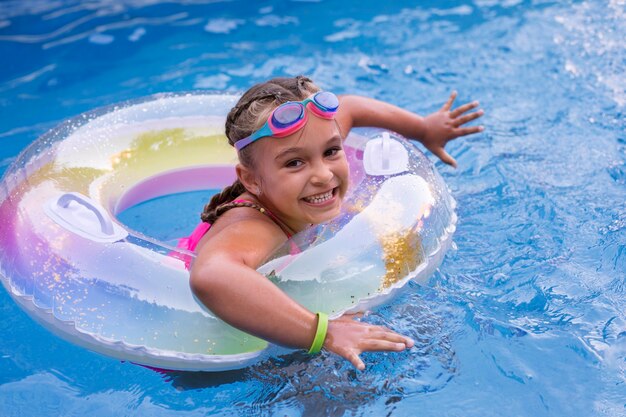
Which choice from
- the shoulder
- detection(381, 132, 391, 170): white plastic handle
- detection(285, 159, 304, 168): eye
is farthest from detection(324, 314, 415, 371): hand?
detection(381, 132, 391, 170): white plastic handle

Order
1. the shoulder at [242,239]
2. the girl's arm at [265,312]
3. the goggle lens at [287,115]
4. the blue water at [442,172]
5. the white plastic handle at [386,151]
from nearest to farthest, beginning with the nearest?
the girl's arm at [265,312]
the shoulder at [242,239]
the goggle lens at [287,115]
the blue water at [442,172]
the white plastic handle at [386,151]

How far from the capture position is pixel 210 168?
13.0ft

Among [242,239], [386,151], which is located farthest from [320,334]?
[386,151]

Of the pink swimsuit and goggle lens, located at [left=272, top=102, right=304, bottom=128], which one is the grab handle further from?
goggle lens, located at [left=272, top=102, right=304, bottom=128]

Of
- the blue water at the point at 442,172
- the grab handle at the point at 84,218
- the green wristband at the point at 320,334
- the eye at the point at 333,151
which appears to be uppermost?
the eye at the point at 333,151

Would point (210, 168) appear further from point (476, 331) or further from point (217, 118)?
point (476, 331)

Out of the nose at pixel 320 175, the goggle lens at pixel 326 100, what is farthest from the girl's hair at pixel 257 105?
the nose at pixel 320 175

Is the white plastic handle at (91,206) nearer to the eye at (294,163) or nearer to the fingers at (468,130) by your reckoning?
the eye at (294,163)

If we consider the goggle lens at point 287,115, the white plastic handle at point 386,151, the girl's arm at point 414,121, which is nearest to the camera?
the goggle lens at point 287,115

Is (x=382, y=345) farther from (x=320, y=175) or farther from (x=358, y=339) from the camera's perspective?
(x=320, y=175)

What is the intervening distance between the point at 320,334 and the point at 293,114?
2.51 ft

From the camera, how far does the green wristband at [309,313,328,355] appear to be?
2.56 meters

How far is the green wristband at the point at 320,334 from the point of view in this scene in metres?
2.56

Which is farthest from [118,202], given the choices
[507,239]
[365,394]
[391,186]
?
[507,239]
